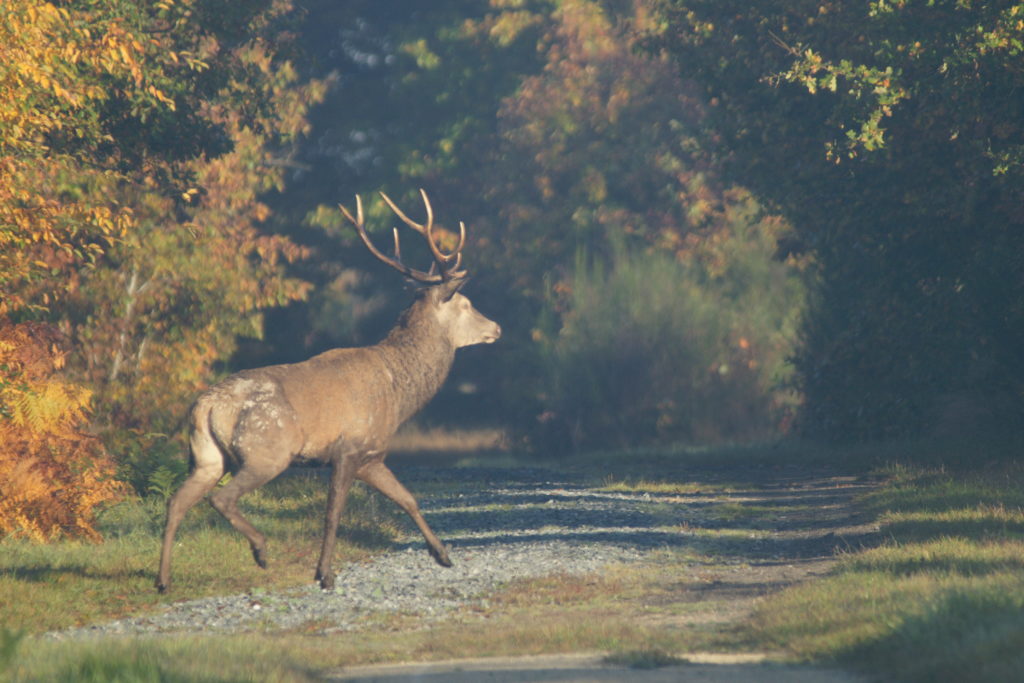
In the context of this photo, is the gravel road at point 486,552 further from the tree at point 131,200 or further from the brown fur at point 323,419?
the tree at point 131,200

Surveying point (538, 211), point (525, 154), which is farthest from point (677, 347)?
point (525, 154)

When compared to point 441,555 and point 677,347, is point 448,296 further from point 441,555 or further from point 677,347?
point 677,347

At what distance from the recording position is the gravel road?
12562 millimetres

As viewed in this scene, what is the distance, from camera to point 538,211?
45219 mm

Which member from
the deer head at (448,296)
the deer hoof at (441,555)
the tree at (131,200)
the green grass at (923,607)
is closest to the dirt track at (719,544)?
the green grass at (923,607)

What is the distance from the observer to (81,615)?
1277cm

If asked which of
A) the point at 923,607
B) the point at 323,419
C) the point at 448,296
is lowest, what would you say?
the point at 923,607

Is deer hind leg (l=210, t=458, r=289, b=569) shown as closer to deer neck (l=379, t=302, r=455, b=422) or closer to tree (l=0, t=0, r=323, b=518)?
deer neck (l=379, t=302, r=455, b=422)

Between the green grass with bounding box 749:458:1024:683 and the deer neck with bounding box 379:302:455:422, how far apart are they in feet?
14.8

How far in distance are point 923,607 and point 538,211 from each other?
36052 mm

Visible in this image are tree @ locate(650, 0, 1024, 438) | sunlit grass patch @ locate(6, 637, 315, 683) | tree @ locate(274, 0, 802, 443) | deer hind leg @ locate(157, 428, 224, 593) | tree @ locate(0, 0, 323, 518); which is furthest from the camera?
tree @ locate(274, 0, 802, 443)

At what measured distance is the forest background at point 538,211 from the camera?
63.2 feet

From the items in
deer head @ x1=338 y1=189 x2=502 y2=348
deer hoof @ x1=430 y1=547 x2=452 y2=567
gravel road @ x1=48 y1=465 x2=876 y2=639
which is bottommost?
gravel road @ x1=48 y1=465 x2=876 y2=639

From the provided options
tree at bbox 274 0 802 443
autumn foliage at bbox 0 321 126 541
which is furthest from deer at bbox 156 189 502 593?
tree at bbox 274 0 802 443
